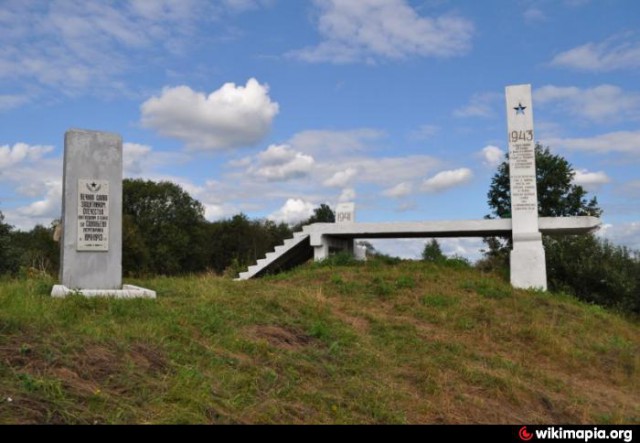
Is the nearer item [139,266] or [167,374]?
[167,374]

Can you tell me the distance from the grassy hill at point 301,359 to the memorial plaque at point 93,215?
3.55 feet

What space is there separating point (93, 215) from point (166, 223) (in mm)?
37063

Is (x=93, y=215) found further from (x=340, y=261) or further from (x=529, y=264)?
(x=529, y=264)

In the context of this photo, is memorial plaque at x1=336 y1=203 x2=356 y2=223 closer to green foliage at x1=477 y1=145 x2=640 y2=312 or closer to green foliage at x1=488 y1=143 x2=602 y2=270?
green foliage at x1=477 y1=145 x2=640 y2=312

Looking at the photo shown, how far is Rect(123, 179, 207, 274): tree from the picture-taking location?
4378 cm

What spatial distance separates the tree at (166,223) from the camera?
43.8 meters

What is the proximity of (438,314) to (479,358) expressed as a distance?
2.90 metres

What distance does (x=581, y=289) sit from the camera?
19.6 meters

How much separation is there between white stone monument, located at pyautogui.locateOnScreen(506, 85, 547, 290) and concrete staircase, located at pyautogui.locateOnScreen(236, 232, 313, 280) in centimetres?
652

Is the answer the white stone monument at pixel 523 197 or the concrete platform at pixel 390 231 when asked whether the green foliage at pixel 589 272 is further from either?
the white stone monument at pixel 523 197

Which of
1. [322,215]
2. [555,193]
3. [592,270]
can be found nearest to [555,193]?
[555,193]

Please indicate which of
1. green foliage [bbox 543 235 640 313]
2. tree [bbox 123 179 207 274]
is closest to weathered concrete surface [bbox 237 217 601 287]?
green foliage [bbox 543 235 640 313]
